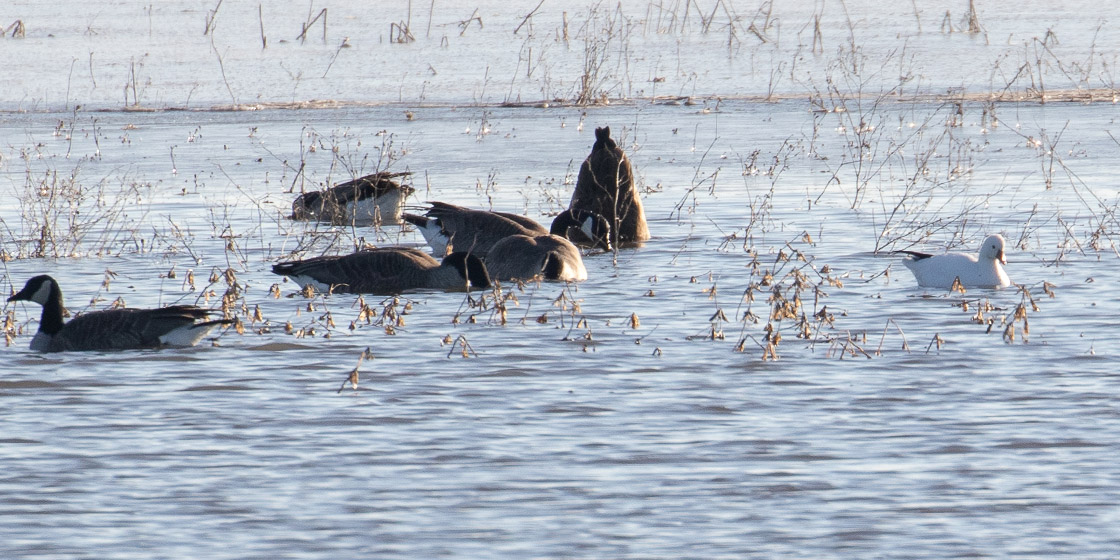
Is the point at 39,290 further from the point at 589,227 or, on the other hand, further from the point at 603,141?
the point at 603,141

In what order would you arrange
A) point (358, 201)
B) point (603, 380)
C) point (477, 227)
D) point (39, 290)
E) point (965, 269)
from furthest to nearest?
1. point (358, 201)
2. point (477, 227)
3. point (965, 269)
4. point (39, 290)
5. point (603, 380)

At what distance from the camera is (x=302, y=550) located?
5.50 meters

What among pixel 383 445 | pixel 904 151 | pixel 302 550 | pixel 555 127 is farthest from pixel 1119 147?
pixel 302 550

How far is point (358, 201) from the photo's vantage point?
15547 mm

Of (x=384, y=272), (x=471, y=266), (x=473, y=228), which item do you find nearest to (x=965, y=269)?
(x=471, y=266)

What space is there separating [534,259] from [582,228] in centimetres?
220

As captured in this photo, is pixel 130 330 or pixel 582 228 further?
pixel 582 228

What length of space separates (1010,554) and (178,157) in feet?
50.7

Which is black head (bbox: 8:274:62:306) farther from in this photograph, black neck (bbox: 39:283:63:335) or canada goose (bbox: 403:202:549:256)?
canada goose (bbox: 403:202:549:256)

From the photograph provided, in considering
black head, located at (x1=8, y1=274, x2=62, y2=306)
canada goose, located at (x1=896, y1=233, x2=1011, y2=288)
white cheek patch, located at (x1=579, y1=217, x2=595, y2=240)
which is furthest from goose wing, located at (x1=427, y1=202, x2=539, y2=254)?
black head, located at (x1=8, y1=274, x2=62, y2=306)

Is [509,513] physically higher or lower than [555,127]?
lower

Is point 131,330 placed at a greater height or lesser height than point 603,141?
lesser

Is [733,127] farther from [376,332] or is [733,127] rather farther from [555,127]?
[376,332]

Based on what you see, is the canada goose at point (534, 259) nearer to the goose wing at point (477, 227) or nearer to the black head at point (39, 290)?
the goose wing at point (477, 227)
